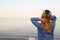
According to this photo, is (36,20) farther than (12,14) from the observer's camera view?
No

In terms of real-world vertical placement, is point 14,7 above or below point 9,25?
above

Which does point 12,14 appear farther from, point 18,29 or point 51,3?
point 51,3

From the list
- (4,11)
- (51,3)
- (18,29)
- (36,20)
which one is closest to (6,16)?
(4,11)

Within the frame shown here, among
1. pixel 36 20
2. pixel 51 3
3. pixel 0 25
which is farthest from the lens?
pixel 0 25

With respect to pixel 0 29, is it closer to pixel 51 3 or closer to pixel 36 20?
pixel 51 3

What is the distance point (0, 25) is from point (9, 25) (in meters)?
0.15

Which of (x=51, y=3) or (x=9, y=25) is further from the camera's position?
(x=9, y=25)

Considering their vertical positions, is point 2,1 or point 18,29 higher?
point 2,1

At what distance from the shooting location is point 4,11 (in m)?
3.28

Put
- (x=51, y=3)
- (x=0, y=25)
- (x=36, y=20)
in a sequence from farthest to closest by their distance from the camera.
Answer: (x=0, y=25) → (x=51, y=3) → (x=36, y=20)

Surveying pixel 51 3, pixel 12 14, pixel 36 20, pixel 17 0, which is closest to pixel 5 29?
pixel 12 14

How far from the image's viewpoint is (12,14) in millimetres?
3281

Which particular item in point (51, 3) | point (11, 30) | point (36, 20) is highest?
point (51, 3)

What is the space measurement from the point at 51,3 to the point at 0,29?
980mm
